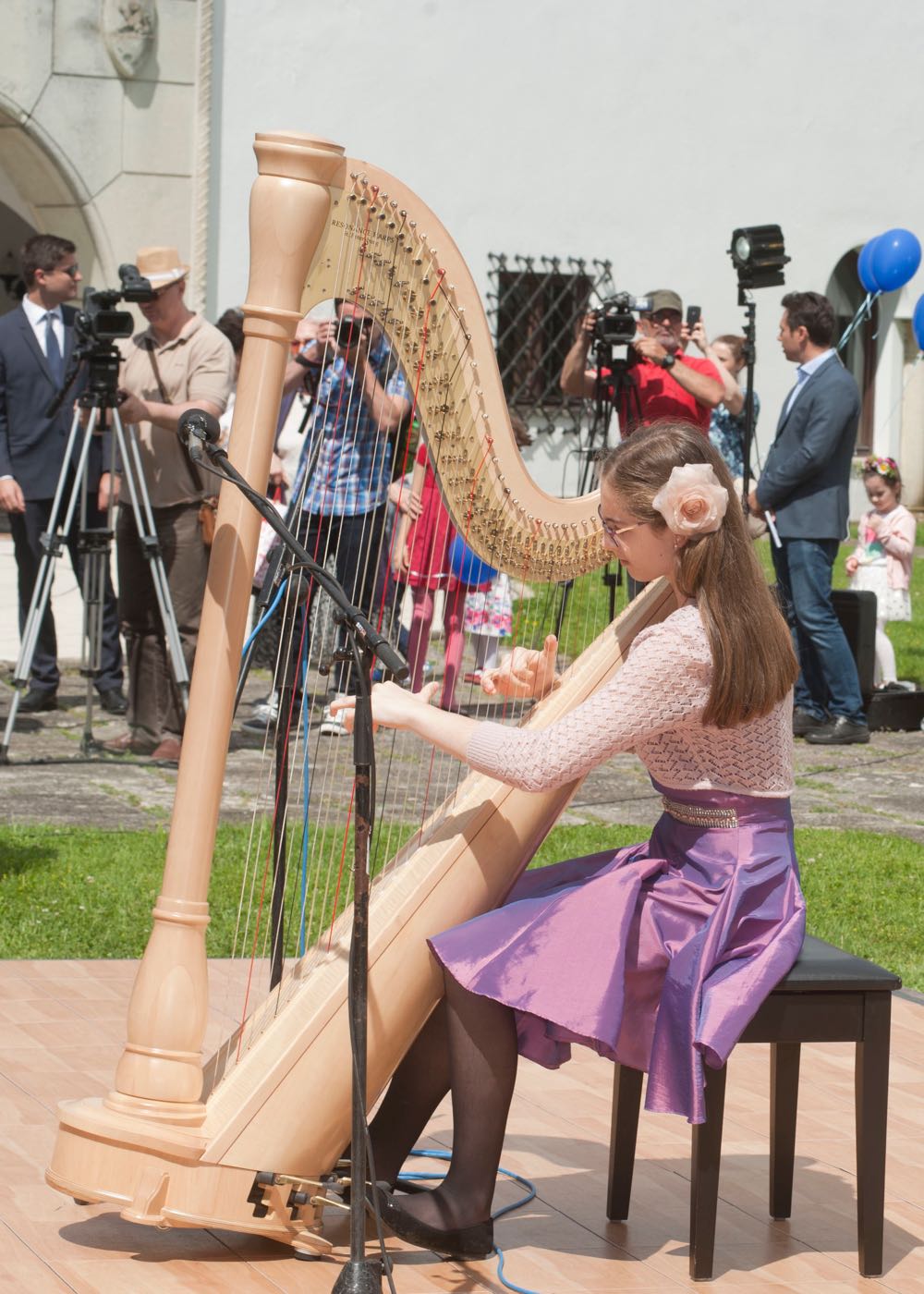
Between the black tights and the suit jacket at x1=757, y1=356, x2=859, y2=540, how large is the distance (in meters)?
5.48

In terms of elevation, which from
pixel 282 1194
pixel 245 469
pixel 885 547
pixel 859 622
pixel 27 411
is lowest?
pixel 282 1194

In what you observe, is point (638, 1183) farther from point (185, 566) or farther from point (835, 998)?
point (185, 566)

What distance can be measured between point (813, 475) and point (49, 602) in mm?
3291

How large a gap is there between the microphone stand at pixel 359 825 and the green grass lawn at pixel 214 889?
6.41 feet

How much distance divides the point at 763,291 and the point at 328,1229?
1355 cm

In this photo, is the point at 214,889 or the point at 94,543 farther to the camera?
the point at 94,543

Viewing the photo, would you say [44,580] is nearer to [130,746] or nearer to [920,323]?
[130,746]

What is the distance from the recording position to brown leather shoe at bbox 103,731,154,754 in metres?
7.80

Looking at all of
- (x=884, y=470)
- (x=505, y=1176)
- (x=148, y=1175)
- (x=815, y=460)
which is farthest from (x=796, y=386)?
(x=148, y=1175)

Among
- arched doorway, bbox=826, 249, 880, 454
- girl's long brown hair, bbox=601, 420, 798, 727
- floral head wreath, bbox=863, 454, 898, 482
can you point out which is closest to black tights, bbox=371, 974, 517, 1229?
girl's long brown hair, bbox=601, 420, 798, 727

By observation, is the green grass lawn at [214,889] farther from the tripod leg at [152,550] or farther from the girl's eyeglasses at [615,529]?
the girl's eyeglasses at [615,529]

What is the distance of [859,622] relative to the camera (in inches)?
354

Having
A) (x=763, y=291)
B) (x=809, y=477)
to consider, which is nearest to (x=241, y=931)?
(x=809, y=477)

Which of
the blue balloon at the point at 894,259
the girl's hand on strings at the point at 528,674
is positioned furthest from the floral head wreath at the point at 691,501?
the blue balloon at the point at 894,259
